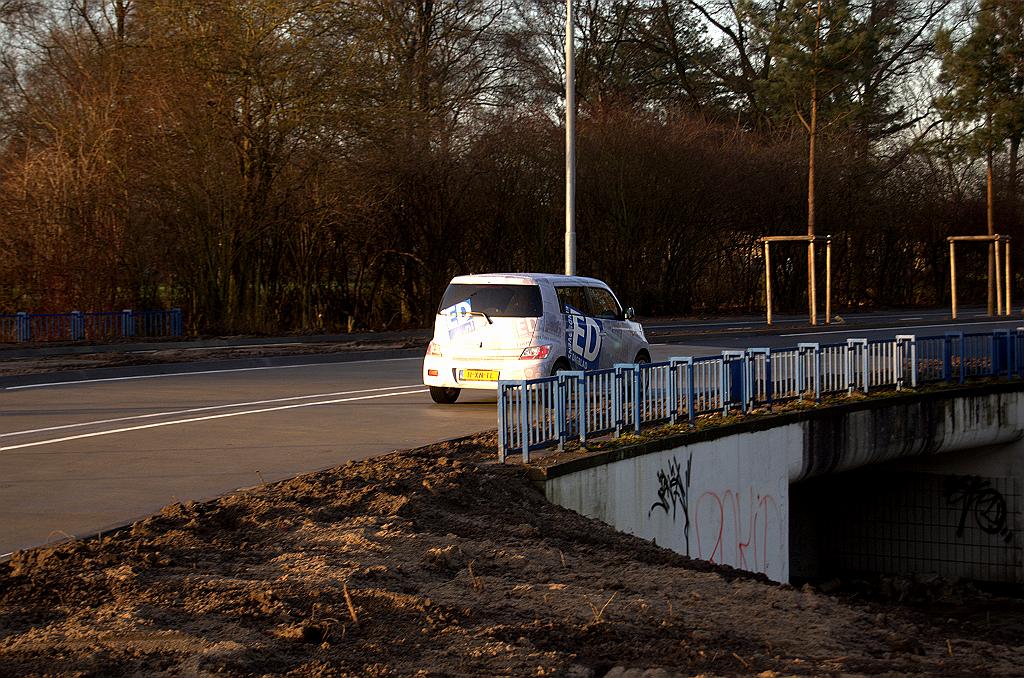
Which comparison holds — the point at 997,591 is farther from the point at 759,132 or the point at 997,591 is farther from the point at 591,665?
the point at 759,132

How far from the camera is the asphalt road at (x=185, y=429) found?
9570 mm

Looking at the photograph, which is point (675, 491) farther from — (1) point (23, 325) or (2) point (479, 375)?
(1) point (23, 325)

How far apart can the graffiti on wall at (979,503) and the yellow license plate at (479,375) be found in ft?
28.9

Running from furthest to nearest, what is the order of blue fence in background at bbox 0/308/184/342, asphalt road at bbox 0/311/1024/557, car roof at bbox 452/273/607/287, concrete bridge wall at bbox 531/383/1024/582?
1. blue fence in background at bbox 0/308/184/342
2. car roof at bbox 452/273/607/287
3. concrete bridge wall at bbox 531/383/1024/582
4. asphalt road at bbox 0/311/1024/557

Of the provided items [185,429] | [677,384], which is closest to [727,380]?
[677,384]

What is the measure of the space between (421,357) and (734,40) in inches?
1333

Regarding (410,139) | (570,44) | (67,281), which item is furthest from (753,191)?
(67,281)

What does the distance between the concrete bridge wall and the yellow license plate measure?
3.19m

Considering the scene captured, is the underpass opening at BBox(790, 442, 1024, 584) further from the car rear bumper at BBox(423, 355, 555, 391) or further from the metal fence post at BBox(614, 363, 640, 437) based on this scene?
the metal fence post at BBox(614, 363, 640, 437)

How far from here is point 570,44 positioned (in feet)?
83.9

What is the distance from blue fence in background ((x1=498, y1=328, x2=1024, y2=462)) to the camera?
36.9 feet

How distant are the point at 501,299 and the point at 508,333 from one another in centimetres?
49

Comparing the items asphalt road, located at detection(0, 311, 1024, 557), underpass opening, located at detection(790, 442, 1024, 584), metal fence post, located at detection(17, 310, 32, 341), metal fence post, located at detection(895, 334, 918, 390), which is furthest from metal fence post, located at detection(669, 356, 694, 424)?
metal fence post, located at detection(17, 310, 32, 341)

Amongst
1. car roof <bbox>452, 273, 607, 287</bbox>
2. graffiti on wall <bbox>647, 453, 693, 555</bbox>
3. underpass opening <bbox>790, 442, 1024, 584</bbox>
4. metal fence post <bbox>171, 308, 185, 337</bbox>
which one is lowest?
underpass opening <bbox>790, 442, 1024, 584</bbox>
